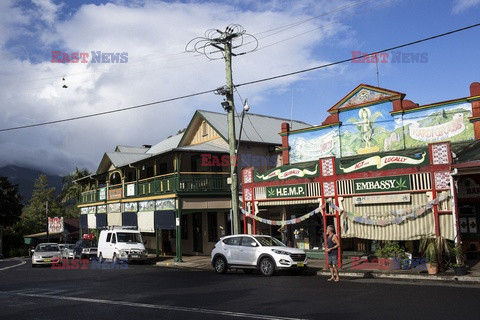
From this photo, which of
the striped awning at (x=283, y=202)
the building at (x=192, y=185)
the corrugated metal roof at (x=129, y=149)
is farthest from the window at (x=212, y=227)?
the corrugated metal roof at (x=129, y=149)

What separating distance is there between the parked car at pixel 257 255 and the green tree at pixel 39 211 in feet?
185

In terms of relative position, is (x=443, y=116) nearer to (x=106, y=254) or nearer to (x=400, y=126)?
(x=400, y=126)

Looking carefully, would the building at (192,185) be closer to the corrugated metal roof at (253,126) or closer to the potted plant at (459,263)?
the corrugated metal roof at (253,126)

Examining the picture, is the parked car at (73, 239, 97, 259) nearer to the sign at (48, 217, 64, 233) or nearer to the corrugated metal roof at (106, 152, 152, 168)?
the corrugated metal roof at (106, 152, 152, 168)

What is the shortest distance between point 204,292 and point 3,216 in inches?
2154

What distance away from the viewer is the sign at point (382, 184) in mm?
16719

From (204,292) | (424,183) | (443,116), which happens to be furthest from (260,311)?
(443,116)

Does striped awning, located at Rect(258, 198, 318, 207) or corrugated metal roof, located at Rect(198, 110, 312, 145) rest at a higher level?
corrugated metal roof, located at Rect(198, 110, 312, 145)

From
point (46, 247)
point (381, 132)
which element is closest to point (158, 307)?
point (381, 132)

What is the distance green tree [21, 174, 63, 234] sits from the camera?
70331 mm

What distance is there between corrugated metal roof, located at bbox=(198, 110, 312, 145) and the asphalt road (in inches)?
597

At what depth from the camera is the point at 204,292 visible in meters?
12.6

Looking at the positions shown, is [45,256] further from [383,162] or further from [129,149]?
[383,162]

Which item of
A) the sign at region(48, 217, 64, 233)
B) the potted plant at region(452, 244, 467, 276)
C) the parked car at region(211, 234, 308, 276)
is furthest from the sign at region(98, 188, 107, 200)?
the potted plant at region(452, 244, 467, 276)
